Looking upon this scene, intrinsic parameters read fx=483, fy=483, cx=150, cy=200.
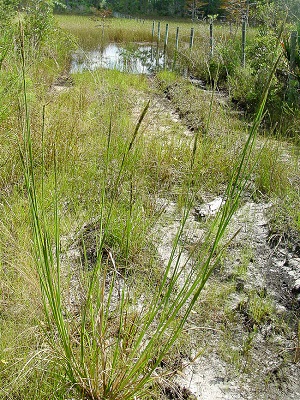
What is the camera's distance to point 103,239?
130 cm

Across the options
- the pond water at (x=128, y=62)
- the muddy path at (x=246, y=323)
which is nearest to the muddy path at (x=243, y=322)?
the muddy path at (x=246, y=323)

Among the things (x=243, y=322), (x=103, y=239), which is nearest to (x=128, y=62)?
(x=243, y=322)

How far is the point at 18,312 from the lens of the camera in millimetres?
2006

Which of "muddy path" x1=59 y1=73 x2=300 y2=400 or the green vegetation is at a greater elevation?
the green vegetation

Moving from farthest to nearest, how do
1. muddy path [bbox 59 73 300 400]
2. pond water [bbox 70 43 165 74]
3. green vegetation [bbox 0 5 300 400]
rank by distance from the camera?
1. pond water [bbox 70 43 165 74]
2. muddy path [bbox 59 73 300 400]
3. green vegetation [bbox 0 5 300 400]

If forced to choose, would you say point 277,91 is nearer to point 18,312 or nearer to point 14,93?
point 14,93

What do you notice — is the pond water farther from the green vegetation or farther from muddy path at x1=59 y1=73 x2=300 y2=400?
muddy path at x1=59 y1=73 x2=300 y2=400

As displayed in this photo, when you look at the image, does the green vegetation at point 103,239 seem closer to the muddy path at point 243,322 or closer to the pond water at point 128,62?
the muddy path at point 243,322

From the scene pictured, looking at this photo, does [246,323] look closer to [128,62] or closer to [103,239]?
[103,239]

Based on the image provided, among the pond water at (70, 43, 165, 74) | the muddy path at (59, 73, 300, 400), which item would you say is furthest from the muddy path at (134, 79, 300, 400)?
the pond water at (70, 43, 165, 74)

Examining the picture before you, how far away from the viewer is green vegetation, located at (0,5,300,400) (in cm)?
139

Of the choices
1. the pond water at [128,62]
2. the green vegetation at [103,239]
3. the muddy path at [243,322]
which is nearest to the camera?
the green vegetation at [103,239]

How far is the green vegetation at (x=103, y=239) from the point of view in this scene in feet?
4.58

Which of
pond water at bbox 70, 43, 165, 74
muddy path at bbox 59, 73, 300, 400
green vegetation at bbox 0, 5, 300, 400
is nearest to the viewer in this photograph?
green vegetation at bbox 0, 5, 300, 400
